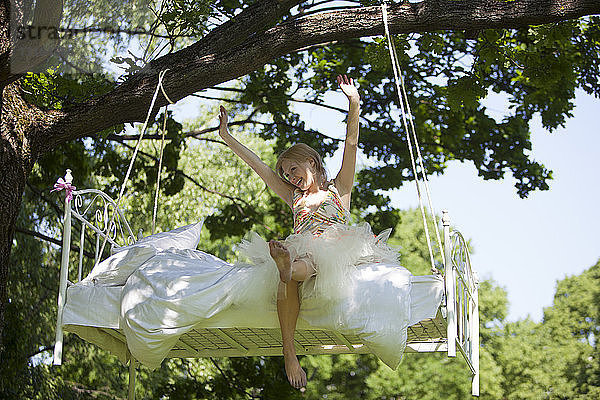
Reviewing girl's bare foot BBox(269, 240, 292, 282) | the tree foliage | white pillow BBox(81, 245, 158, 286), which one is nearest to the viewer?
girl's bare foot BBox(269, 240, 292, 282)

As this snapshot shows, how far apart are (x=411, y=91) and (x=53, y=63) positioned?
10.9 ft

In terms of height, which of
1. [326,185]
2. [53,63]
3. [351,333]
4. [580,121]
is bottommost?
[351,333]

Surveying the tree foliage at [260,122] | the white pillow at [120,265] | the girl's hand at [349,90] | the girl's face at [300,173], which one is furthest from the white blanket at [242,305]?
the tree foliage at [260,122]

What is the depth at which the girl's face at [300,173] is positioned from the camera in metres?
3.49

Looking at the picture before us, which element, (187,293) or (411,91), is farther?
(411,91)

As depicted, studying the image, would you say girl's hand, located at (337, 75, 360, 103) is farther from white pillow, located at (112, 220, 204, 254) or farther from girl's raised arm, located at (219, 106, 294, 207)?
white pillow, located at (112, 220, 204, 254)

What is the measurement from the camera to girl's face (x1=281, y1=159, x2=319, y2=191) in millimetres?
3492

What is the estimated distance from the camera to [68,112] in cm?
417

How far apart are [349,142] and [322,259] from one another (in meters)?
0.70

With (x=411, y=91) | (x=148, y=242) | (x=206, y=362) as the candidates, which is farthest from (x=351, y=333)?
(x=206, y=362)

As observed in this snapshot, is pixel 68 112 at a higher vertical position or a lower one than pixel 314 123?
lower

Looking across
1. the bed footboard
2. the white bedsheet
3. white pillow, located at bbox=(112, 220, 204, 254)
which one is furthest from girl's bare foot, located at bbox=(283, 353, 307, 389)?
white pillow, located at bbox=(112, 220, 204, 254)

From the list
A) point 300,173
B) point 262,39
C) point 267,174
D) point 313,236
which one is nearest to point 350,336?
point 313,236

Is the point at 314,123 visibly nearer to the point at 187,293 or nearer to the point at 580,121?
the point at 187,293
